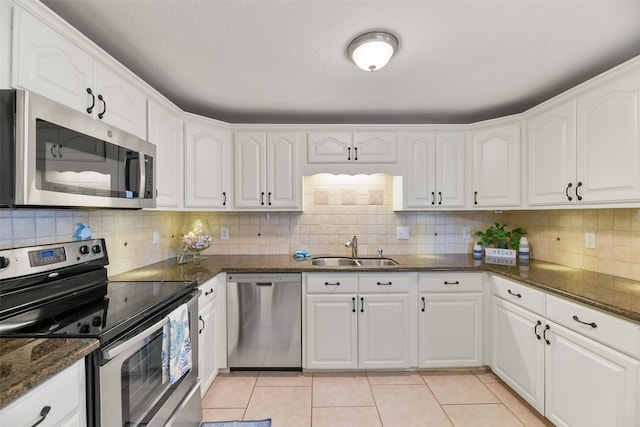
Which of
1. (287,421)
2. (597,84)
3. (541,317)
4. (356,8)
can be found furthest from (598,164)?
(287,421)

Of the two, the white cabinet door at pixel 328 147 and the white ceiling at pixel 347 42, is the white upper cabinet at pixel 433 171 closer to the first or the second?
the white ceiling at pixel 347 42

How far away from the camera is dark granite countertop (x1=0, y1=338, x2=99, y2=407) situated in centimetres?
73

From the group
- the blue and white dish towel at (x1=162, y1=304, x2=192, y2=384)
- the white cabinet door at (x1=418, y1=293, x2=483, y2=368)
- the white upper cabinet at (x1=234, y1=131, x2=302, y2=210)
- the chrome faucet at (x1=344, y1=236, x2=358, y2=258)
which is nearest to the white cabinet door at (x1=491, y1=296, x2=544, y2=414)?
the white cabinet door at (x1=418, y1=293, x2=483, y2=368)

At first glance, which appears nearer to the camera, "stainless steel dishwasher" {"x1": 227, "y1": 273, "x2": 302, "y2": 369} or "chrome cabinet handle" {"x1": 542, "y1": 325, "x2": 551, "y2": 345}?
"chrome cabinet handle" {"x1": 542, "y1": 325, "x2": 551, "y2": 345}

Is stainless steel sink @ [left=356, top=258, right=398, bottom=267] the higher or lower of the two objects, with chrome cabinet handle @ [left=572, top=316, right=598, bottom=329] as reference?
higher

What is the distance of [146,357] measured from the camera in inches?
51.6

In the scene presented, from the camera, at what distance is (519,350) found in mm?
1967

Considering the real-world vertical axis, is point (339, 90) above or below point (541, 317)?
above

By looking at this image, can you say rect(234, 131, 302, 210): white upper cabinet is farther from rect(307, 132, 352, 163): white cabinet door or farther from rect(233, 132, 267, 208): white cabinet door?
rect(307, 132, 352, 163): white cabinet door

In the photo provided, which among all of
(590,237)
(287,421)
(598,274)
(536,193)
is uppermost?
(536,193)

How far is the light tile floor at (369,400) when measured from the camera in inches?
73.0

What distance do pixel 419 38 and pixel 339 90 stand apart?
2.49 ft

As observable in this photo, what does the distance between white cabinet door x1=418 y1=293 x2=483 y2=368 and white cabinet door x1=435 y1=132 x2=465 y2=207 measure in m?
0.85

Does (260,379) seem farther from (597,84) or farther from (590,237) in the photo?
(597,84)
